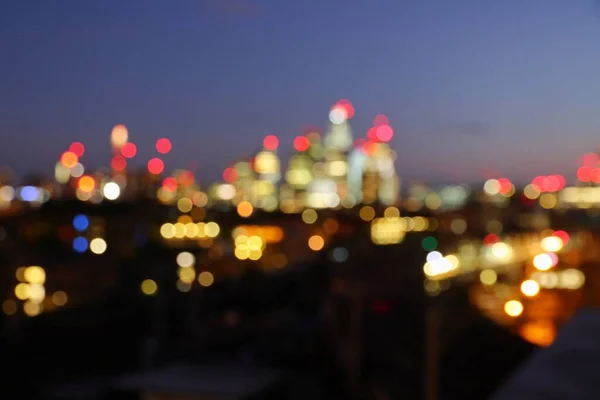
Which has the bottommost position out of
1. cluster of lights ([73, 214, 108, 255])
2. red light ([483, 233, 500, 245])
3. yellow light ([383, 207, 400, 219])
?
red light ([483, 233, 500, 245])

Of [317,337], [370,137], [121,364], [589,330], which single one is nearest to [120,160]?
[370,137]

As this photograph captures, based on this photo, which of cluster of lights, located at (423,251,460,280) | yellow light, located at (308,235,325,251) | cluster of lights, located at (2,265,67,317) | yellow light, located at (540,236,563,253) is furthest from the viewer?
yellow light, located at (540,236,563,253)

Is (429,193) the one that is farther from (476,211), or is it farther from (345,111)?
(345,111)

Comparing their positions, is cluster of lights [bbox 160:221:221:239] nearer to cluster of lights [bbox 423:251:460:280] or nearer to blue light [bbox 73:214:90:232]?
blue light [bbox 73:214:90:232]

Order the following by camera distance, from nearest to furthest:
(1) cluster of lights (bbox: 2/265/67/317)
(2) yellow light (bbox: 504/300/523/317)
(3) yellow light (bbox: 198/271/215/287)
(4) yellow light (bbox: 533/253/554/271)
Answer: (2) yellow light (bbox: 504/300/523/317)
(4) yellow light (bbox: 533/253/554/271)
(1) cluster of lights (bbox: 2/265/67/317)
(3) yellow light (bbox: 198/271/215/287)

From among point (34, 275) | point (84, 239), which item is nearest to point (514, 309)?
point (34, 275)

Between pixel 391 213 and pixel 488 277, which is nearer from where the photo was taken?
pixel 488 277

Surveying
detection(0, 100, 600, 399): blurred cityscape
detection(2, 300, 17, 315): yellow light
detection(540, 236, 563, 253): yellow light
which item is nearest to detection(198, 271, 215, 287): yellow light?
detection(0, 100, 600, 399): blurred cityscape

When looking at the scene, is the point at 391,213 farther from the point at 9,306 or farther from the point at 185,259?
the point at 9,306
